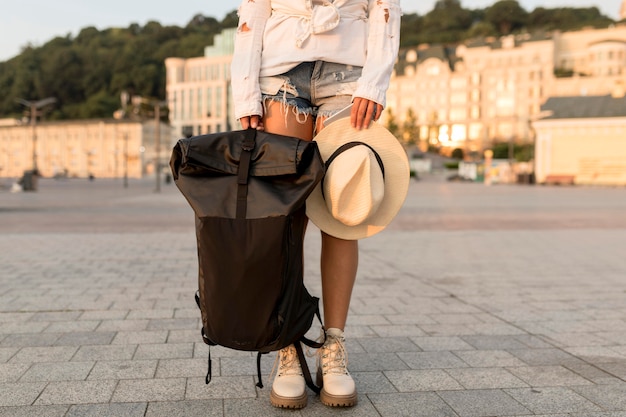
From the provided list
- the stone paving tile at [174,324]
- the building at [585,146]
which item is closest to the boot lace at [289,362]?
the stone paving tile at [174,324]

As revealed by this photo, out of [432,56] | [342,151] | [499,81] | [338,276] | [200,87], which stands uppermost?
[432,56]

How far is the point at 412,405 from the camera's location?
228cm

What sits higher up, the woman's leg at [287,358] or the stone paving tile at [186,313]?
the woman's leg at [287,358]

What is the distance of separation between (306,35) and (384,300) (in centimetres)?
263

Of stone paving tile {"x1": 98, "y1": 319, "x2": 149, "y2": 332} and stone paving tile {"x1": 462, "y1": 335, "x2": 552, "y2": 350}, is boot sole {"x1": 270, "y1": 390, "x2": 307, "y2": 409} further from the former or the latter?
stone paving tile {"x1": 98, "y1": 319, "x2": 149, "y2": 332}

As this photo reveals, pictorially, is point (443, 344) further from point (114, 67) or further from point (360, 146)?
point (114, 67)

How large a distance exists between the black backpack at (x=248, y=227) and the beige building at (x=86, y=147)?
272ft

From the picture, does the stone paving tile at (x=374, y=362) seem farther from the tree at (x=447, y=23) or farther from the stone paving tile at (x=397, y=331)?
the tree at (x=447, y=23)

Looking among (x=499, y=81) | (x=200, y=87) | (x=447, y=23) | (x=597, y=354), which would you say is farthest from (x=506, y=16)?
(x=597, y=354)

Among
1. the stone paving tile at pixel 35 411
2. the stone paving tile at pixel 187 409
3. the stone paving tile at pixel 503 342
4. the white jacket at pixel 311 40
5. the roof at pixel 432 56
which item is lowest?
the stone paving tile at pixel 503 342

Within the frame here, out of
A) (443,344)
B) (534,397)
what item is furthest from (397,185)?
(443,344)

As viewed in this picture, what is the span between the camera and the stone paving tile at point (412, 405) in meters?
2.20

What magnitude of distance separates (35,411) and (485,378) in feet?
5.79

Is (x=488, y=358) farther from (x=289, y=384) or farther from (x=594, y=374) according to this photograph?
(x=289, y=384)
